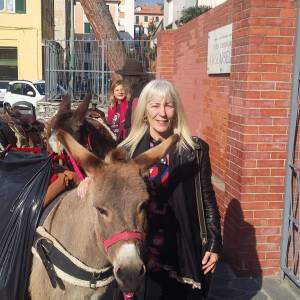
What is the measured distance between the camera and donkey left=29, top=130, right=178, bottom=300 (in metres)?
2.41

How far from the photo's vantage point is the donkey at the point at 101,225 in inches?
94.9

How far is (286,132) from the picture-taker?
5.02 m

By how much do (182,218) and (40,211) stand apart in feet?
2.93

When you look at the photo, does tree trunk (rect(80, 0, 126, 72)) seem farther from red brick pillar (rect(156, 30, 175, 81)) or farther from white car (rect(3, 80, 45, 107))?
white car (rect(3, 80, 45, 107))

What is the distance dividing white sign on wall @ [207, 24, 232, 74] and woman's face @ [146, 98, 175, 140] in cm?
281

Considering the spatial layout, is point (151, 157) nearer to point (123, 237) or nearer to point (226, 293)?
point (123, 237)

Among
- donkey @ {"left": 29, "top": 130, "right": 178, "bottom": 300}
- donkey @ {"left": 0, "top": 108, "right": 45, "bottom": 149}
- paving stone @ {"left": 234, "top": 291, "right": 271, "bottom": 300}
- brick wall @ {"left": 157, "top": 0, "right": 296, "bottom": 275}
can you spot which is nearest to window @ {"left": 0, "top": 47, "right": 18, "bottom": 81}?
donkey @ {"left": 0, "top": 108, "right": 45, "bottom": 149}

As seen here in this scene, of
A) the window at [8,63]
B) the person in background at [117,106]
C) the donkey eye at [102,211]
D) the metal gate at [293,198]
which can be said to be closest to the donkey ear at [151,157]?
the donkey eye at [102,211]

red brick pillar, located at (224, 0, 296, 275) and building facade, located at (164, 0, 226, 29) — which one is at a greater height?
building facade, located at (164, 0, 226, 29)

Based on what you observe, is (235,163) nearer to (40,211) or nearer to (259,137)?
(259,137)

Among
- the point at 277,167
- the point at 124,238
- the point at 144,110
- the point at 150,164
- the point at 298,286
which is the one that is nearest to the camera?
the point at 124,238

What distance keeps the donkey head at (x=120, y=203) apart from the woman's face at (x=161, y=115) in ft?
1.56

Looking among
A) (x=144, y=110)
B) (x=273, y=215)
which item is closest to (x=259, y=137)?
(x=273, y=215)

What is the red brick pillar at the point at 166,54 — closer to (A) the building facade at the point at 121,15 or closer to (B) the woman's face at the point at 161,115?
(B) the woman's face at the point at 161,115
